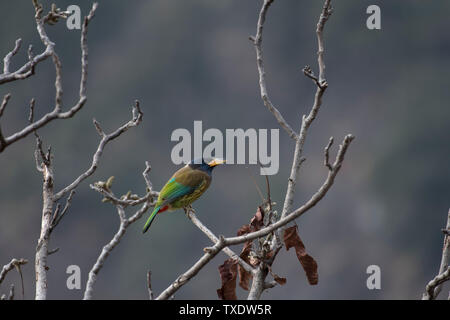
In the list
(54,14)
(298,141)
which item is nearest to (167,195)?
(298,141)

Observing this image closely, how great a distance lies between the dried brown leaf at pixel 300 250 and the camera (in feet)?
11.5

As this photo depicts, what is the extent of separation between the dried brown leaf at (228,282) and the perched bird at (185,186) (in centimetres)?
166

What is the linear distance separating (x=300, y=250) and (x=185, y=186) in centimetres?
212

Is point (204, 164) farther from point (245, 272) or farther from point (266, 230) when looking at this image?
point (266, 230)

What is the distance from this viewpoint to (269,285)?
340 cm

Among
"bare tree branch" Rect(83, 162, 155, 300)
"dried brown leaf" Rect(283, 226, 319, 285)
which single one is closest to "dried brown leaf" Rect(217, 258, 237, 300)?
"dried brown leaf" Rect(283, 226, 319, 285)

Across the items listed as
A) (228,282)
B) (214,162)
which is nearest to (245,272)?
(228,282)

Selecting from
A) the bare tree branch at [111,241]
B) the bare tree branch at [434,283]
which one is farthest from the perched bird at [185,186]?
the bare tree branch at [434,283]

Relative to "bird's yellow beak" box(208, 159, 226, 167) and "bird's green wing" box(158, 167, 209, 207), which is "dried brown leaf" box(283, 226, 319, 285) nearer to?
"bird's green wing" box(158, 167, 209, 207)

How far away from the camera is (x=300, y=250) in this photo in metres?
3.52

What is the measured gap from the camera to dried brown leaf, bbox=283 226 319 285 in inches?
138

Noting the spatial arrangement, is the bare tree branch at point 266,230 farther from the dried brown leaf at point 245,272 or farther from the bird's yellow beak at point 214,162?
the bird's yellow beak at point 214,162
